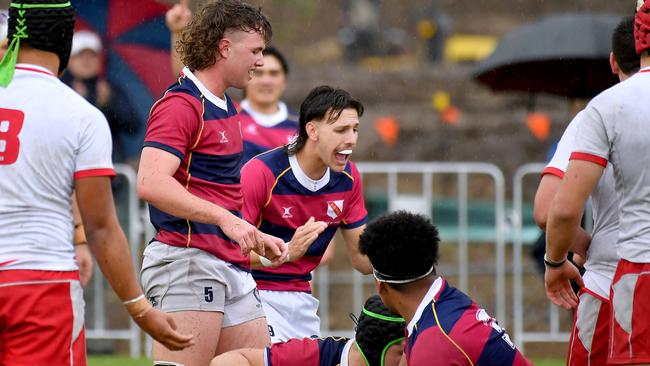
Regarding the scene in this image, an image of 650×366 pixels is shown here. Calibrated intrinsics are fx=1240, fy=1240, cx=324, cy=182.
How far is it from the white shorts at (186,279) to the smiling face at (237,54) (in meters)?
0.82

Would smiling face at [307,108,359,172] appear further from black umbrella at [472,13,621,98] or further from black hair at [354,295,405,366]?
black umbrella at [472,13,621,98]

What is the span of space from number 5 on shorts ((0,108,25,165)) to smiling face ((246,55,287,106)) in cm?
466

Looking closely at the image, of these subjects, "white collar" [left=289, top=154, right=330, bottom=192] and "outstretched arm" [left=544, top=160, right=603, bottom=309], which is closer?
"outstretched arm" [left=544, top=160, right=603, bottom=309]

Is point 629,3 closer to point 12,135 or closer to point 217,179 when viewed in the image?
point 217,179

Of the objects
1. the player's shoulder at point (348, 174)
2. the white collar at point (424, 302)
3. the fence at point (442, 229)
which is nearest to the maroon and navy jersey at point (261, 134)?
the player's shoulder at point (348, 174)

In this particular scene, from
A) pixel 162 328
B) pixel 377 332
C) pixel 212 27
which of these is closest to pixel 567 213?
pixel 377 332

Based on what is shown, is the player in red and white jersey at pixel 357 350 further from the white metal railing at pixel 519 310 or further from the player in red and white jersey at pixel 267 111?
the white metal railing at pixel 519 310

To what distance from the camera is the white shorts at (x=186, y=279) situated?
18.1ft

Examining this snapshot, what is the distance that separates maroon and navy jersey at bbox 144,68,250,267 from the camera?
212 inches

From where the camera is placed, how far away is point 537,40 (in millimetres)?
12000

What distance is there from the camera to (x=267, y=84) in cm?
891

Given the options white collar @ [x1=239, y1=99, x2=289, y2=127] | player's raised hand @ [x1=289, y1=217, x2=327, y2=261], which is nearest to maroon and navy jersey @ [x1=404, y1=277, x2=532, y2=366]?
player's raised hand @ [x1=289, y1=217, x2=327, y2=261]

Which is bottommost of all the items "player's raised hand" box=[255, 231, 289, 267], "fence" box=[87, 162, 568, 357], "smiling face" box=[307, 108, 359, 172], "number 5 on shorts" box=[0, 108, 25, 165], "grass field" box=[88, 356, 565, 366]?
"grass field" box=[88, 356, 565, 366]

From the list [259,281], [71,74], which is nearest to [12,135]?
[259,281]
